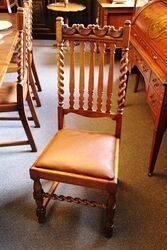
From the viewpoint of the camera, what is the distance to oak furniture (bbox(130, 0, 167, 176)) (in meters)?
1.64

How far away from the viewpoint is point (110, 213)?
1363 mm

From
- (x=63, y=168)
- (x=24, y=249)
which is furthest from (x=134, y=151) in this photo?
(x=24, y=249)

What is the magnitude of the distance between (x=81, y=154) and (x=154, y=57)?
93cm

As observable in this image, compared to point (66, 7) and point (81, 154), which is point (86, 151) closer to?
point (81, 154)

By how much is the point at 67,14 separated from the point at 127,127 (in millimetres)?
2866

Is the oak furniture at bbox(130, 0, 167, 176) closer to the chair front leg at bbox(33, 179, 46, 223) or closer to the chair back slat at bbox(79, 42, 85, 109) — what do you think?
the chair back slat at bbox(79, 42, 85, 109)

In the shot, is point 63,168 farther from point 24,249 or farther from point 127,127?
point 127,127

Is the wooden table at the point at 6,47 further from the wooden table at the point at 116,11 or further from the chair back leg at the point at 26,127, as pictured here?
the wooden table at the point at 116,11

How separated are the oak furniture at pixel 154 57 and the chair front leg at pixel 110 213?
2.01 ft

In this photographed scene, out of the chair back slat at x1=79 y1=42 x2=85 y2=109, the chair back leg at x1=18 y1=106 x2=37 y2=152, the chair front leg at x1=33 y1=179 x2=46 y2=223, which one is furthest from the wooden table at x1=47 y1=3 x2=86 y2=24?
the chair front leg at x1=33 y1=179 x2=46 y2=223

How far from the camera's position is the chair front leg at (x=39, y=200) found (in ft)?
4.53

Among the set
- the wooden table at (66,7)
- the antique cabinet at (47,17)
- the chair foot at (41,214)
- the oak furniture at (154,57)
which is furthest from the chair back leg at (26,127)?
the antique cabinet at (47,17)

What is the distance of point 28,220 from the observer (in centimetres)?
158

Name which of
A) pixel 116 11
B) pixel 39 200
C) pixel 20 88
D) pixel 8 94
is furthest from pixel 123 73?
pixel 116 11
